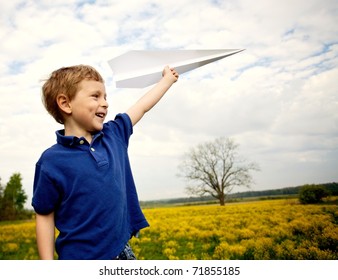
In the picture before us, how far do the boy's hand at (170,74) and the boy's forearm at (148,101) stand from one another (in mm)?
20

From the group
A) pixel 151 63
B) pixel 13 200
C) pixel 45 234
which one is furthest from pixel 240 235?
pixel 13 200

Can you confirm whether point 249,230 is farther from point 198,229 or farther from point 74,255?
point 74,255

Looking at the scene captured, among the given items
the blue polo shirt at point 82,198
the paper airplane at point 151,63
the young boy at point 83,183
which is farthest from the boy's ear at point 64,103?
the paper airplane at point 151,63

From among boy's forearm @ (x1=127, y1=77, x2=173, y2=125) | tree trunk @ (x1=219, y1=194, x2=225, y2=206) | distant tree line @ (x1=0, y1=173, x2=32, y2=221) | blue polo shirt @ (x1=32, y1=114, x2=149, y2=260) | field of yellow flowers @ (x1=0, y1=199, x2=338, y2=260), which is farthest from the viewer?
tree trunk @ (x1=219, y1=194, x2=225, y2=206)

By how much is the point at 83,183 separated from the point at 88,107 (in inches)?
11.8

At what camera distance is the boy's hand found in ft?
4.78

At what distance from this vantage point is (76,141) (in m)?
1.13

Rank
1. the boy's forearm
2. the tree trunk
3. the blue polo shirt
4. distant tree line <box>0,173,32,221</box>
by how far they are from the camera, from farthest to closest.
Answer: the tree trunk → distant tree line <box>0,173,32,221</box> → the boy's forearm → the blue polo shirt

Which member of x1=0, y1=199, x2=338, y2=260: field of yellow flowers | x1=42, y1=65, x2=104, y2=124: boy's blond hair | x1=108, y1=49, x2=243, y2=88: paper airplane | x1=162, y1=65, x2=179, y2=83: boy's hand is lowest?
x1=0, y1=199, x2=338, y2=260: field of yellow flowers

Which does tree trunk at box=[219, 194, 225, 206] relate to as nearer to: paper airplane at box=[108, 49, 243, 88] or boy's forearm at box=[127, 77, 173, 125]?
paper airplane at box=[108, 49, 243, 88]

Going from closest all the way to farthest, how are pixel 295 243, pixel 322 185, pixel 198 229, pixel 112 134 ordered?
pixel 112 134 → pixel 295 243 → pixel 322 185 → pixel 198 229

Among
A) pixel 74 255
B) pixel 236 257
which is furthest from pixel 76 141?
pixel 236 257

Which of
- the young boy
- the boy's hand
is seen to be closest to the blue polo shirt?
the young boy
